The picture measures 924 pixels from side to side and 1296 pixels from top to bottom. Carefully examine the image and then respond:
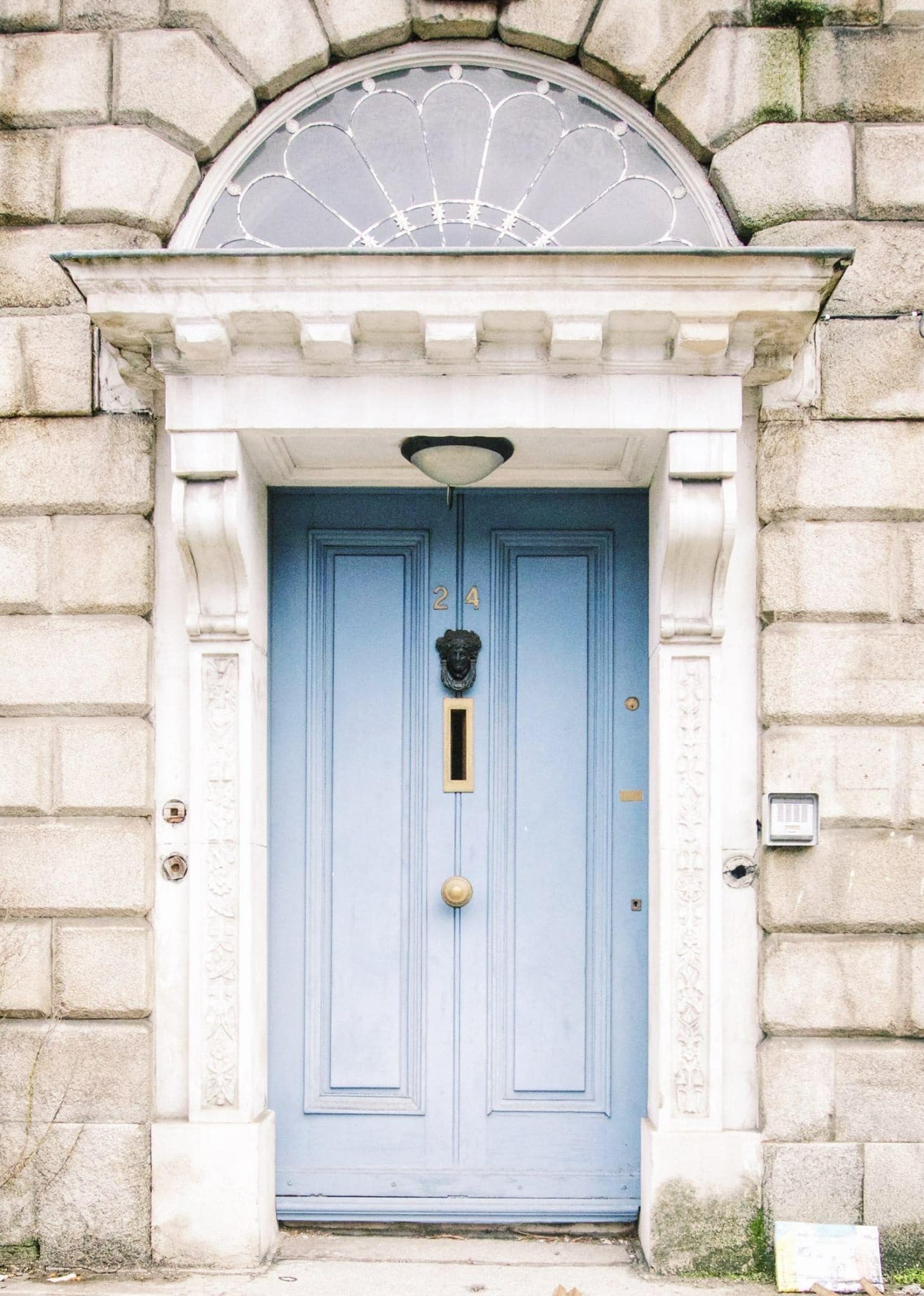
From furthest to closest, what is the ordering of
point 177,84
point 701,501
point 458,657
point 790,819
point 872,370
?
point 458,657, point 177,84, point 872,370, point 790,819, point 701,501

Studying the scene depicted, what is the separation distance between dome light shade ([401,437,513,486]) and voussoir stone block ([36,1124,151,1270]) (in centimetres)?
258

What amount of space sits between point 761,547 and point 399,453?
4.54 feet

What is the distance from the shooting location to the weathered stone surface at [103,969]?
4320mm

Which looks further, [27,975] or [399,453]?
[399,453]

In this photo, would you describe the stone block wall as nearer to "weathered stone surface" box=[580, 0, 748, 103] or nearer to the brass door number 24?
"weathered stone surface" box=[580, 0, 748, 103]

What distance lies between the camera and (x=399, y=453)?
4547 mm

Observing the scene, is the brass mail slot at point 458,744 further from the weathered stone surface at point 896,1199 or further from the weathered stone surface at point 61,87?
the weathered stone surface at point 61,87

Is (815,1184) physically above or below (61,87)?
below

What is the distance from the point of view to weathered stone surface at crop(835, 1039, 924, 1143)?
13.9ft

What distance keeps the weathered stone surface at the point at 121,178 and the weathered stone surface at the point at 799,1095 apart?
378cm

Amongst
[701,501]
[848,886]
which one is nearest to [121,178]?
[701,501]

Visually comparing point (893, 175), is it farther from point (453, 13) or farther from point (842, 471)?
point (453, 13)

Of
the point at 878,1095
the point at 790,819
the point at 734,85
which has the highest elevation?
the point at 734,85

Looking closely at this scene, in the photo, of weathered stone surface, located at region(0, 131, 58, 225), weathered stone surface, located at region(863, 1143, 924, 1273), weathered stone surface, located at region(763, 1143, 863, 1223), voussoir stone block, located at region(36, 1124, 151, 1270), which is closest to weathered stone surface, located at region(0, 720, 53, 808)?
voussoir stone block, located at region(36, 1124, 151, 1270)
